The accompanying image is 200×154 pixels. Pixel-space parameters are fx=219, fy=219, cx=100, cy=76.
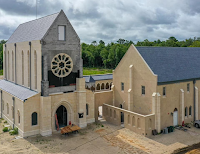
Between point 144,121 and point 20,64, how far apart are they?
63.4 ft

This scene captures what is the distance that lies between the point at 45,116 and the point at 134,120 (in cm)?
1088

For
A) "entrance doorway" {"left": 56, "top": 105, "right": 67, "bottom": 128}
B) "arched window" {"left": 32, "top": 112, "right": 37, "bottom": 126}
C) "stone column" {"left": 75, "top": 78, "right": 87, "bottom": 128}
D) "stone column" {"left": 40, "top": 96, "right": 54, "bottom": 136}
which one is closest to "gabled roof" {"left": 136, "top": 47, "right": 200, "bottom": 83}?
"stone column" {"left": 75, "top": 78, "right": 87, "bottom": 128}

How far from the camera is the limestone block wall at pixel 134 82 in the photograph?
28000mm

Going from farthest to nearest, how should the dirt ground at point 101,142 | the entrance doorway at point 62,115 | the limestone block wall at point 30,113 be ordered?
the entrance doorway at point 62,115, the limestone block wall at point 30,113, the dirt ground at point 101,142

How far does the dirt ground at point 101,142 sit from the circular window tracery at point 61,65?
7.48 meters

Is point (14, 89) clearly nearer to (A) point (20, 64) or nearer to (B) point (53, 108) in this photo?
(A) point (20, 64)

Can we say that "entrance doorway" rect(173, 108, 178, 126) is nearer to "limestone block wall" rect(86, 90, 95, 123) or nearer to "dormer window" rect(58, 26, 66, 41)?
"limestone block wall" rect(86, 90, 95, 123)

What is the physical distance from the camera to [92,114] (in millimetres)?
30625

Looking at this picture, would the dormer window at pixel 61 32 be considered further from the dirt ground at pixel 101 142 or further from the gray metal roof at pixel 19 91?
the dirt ground at pixel 101 142

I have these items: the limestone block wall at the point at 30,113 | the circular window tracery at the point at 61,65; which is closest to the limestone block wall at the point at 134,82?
the circular window tracery at the point at 61,65

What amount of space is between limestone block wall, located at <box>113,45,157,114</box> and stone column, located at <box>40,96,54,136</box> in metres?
11.1

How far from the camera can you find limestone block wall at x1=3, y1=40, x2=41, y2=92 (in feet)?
87.8

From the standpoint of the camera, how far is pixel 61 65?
2770 cm

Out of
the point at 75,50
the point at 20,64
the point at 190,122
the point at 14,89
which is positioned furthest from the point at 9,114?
the point at 190,122
